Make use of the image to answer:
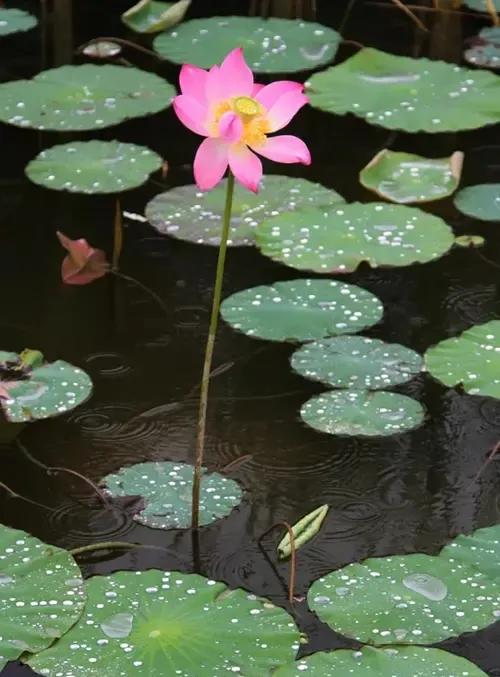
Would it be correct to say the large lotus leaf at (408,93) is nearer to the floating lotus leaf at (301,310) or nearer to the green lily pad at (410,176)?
the green lily pad at (410,176)

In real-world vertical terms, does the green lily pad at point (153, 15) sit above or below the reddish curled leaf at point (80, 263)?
above

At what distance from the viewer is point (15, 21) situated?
4254mm

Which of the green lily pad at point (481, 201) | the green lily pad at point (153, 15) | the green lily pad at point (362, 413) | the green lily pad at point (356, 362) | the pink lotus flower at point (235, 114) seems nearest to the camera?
the pink lotus flower at point (235, 114)

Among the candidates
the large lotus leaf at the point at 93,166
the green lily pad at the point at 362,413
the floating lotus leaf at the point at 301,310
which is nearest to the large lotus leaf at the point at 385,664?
the green lily pad at the point at 362,413

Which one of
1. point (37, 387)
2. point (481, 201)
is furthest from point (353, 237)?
point (37, 387)

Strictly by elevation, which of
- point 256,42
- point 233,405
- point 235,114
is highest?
point 235,114

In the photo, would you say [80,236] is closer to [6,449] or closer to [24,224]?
[24,224]

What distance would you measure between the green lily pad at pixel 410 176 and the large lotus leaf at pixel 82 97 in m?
0.64

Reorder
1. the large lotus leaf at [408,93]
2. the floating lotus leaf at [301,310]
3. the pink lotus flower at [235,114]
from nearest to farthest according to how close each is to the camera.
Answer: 1. the pink lotus flower at [235,114]
2. the floating lotus leaf at [301,310]
3. the large lotus leaf at [408,93]

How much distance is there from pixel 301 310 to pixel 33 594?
97cm

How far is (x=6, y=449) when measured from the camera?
236 cm

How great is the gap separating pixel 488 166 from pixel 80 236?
1062 millimetres

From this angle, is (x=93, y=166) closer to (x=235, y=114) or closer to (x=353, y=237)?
(x=353, y=237)

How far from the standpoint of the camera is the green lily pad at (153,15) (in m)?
4.12
